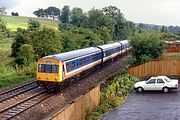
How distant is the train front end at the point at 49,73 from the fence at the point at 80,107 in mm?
4426

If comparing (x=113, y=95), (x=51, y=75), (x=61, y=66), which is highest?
(x=61, y=66)

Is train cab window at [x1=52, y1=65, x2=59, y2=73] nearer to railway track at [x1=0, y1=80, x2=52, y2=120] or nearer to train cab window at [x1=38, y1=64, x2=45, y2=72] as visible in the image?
train cab window at [x1=38, y1=64, x2=45, y2=72]

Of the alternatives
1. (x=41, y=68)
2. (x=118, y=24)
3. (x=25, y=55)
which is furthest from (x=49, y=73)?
(x=118, y=24)

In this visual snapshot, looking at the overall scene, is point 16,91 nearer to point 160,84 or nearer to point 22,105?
point 22,105

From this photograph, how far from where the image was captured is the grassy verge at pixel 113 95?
2059 cm

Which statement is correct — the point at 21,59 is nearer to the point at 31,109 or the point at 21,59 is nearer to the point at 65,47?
the point at 65,47

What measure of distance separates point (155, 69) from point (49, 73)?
12634 millimetres

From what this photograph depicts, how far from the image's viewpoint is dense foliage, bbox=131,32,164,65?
37.5m

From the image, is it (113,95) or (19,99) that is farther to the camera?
(113,95)

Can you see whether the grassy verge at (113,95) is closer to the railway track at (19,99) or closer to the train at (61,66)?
the train at (61,66)

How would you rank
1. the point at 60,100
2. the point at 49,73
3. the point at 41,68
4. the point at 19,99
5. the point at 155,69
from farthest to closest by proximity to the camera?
the point at 155,69 < the point at 41,68 < the point at 49,73 < the point at 19,99 < the point at 60,100

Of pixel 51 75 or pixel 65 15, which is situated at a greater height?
pixel 65 15

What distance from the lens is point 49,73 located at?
1027 inches

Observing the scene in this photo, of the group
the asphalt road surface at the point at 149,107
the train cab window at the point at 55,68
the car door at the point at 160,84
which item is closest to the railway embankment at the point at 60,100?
the train cab window at the point at 55,68
